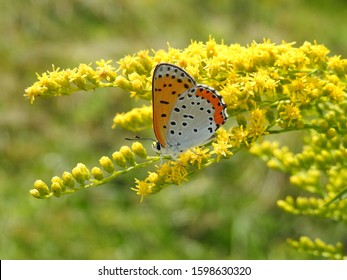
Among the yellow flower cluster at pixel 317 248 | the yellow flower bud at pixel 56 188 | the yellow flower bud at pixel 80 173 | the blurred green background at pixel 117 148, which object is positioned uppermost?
the blurred green background at pixel 117 148

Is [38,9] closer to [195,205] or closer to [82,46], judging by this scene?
[82,46]

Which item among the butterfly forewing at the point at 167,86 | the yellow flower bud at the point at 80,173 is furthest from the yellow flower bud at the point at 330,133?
the yellow flower bud at the point at 80,173

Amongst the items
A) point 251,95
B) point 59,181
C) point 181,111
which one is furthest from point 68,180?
point 251,95

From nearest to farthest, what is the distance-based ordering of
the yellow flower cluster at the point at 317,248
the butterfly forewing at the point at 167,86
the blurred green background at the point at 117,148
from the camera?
the butterfly forewing at the point at 167,86, the yellow flower cluster at the point at 317,248, the blurred green background at the point at 117,148

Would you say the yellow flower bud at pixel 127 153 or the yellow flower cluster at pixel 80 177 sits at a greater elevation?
the yellow flower bud at pixel 127 153

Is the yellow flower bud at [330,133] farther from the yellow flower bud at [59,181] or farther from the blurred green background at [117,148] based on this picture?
the blurred green background at [117,148]

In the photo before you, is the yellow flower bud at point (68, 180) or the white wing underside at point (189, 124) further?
the yellow flower bud at point (68, 180)
